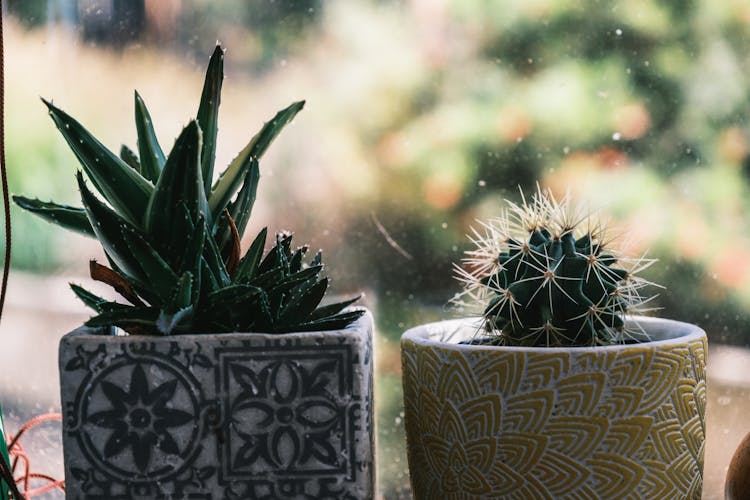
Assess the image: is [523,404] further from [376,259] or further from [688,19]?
[688,19]

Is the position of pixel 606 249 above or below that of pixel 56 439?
above

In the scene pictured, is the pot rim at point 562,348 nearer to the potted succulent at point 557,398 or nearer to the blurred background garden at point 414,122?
the potted succulent at point 557,398

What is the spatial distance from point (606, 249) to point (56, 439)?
56 centimetres

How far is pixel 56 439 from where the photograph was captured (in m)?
0.80

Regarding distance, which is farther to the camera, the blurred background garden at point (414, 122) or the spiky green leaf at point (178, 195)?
the blurred background garden at point (414, 122)

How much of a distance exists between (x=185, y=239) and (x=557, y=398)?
9.8 inches

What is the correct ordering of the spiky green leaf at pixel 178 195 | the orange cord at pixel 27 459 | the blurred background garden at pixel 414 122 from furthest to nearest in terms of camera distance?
the blurred background garden at pixel 414 122 < the orange cord at pixel 27 459 < the spiky green leaf at pixel 178 195

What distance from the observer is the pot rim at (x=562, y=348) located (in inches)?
19.9

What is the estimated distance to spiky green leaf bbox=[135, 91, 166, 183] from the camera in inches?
21.3

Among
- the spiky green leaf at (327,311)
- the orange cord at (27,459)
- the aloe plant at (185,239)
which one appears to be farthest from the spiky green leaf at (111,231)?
the orange cord at (27,459)

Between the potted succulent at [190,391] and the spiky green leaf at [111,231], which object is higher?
the spiky green leaf at [111,231]

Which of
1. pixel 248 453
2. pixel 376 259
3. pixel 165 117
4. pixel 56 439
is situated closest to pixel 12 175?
pixel 165 117

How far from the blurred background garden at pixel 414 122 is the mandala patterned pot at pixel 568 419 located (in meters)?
0.29

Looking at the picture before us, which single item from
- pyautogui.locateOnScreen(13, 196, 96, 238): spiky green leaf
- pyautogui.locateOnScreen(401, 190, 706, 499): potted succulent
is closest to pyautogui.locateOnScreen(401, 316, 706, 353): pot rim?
pyautogui.locateOnScreen(401, 190, 706, 499): potted succulent
